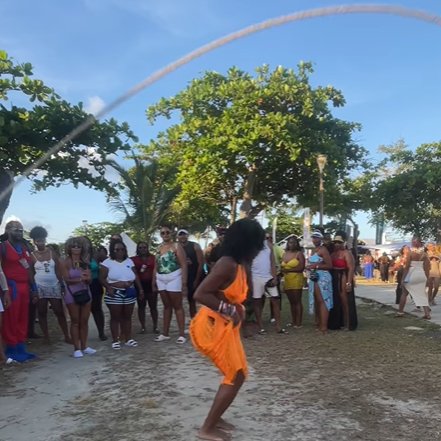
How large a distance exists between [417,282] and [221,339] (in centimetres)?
750

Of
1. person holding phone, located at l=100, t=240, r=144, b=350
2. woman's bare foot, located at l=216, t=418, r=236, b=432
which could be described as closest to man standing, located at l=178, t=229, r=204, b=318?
person holding phone, located at l=100, t=240, r=144, b=350

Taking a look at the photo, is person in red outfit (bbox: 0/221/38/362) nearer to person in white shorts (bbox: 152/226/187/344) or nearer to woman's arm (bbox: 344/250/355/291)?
person in white shorts (bbox: 152/226/187/344)

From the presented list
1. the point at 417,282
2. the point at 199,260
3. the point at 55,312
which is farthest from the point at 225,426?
the point at 417,282

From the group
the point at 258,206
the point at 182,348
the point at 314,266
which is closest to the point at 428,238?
the point at 258,206

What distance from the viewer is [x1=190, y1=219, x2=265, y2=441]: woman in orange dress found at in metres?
3.77

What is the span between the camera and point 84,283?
703 centimetres

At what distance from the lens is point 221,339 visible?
12.4ft

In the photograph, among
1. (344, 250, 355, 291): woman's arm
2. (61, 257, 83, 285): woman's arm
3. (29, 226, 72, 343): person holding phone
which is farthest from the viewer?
(344, 250, 355, 291): woman's arm

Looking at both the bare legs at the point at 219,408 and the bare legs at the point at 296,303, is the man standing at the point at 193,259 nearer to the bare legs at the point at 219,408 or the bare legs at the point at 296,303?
the bare legs at the point at 296,303

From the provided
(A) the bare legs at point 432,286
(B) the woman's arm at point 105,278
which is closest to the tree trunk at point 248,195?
(A) the bare legs at point 432,286

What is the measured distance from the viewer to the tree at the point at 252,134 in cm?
2152

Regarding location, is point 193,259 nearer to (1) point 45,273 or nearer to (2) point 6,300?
(1) point 45,273

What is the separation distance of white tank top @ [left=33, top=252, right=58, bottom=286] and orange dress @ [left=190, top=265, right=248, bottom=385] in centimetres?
398

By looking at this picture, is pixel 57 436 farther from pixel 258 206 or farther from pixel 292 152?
pixel 258 206
